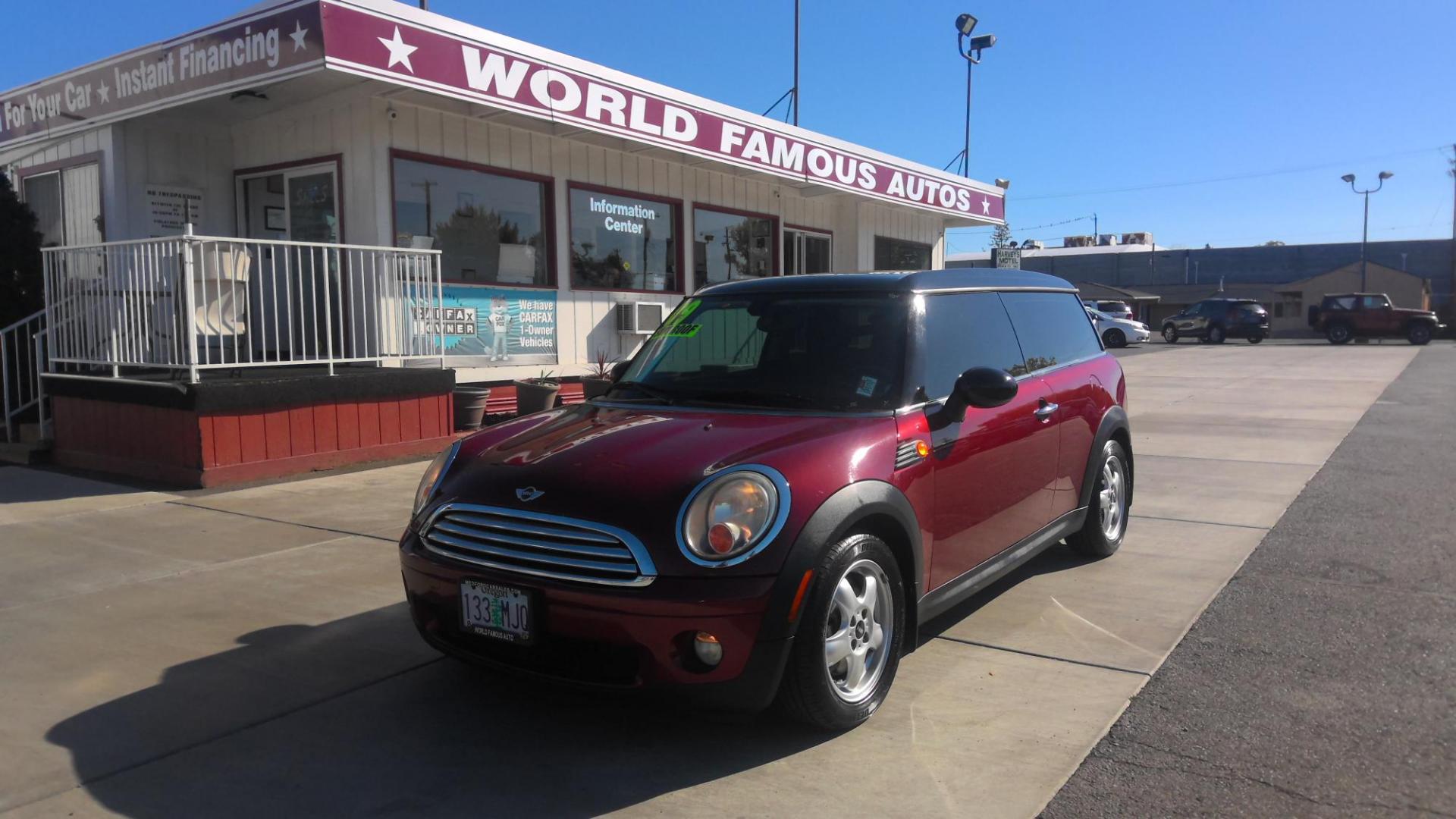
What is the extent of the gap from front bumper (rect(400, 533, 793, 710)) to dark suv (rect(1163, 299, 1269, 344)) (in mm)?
39116

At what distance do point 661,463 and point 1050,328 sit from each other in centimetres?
300

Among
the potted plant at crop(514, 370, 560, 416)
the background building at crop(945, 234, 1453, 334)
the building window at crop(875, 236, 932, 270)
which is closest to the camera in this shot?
the potted plant at crop(514, 370, 560, 416)

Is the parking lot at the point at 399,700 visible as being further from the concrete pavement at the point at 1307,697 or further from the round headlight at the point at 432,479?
the round headlight at the point at 432,479

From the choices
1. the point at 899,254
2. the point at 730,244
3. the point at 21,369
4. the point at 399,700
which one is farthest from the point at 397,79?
the point at 899,254

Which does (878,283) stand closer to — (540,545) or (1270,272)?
(540,545)

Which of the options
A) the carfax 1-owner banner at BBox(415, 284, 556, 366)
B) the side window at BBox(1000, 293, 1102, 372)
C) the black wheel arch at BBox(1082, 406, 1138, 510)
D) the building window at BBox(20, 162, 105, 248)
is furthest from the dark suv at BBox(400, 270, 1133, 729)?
the building window at BBox(20, 162, 105, 248)

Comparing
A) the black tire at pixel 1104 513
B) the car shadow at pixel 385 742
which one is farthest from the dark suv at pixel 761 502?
the black tire at pixel 1104 513

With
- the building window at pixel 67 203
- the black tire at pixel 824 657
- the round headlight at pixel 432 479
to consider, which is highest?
the building window at pixel 67 203

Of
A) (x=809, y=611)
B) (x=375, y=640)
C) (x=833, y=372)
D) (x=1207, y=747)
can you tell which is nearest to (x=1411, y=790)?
(x=1207, y=747)

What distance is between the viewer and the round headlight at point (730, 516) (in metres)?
3.15

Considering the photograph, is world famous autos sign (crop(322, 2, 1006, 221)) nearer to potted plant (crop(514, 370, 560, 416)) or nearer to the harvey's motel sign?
the harvey's motel sign

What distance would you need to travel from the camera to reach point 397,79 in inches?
338

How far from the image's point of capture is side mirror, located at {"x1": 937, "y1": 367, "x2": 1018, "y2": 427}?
3.95 m

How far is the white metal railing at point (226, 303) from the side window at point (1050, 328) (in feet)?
19.4
